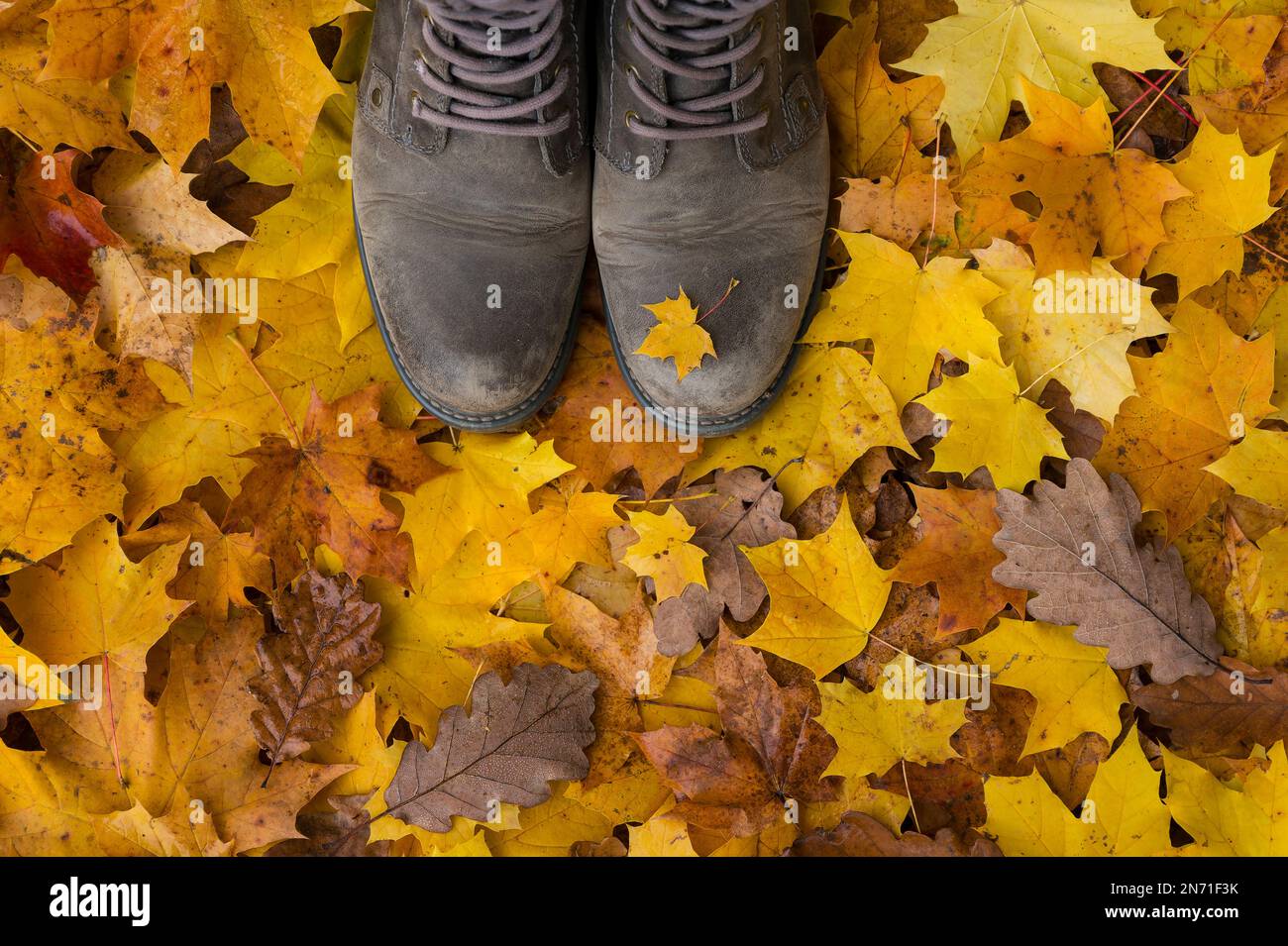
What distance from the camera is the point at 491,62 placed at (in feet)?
3.64

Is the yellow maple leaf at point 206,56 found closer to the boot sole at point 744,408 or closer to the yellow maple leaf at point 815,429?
the boot sole at point 744,408

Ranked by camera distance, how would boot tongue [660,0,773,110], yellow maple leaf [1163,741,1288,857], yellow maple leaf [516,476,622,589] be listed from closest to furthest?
boot tongue [660,0,773,110] → yellow maple leaf [1163,741,1288,857] → yellow maple leaf [516,476,622,589]

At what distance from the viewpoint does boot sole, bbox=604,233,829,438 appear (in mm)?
1234

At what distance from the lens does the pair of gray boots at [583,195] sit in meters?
1.12

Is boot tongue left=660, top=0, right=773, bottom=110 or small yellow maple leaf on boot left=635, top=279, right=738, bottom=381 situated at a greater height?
boot tongue left=660, top=0, right=773, bottom=110

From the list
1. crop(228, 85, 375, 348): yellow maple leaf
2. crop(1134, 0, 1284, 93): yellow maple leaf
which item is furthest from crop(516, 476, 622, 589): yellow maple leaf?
crop(1134, 0, 1284, 93): yellow maple leaf

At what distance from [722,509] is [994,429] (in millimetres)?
402

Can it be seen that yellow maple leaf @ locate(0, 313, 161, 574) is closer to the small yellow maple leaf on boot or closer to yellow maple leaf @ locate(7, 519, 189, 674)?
yellow maple leaf @ locate(7, 519, 189, 674)

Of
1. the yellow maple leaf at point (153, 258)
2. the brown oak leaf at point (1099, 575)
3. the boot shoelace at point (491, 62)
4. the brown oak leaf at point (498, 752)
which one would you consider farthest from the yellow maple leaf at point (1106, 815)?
the yellow maple leaf at point (153, 258)

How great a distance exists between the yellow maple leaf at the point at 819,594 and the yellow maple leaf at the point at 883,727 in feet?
0.21

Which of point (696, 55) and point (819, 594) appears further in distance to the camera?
point (819, 594)

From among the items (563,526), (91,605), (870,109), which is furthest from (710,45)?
(91,605)

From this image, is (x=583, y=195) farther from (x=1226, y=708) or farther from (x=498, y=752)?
(x=1226, y=708)

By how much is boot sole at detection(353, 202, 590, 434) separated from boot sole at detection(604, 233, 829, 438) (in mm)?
86
